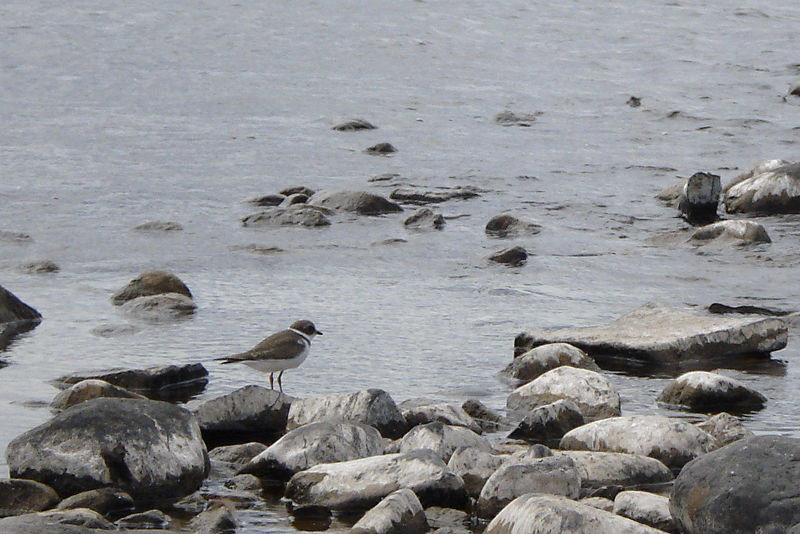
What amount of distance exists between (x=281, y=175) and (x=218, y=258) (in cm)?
371

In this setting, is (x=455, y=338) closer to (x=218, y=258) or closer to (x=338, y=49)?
(x=218, y=258)

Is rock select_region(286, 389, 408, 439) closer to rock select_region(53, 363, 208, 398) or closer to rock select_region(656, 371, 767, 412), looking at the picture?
rock select_region(53, 363, 208, 398)

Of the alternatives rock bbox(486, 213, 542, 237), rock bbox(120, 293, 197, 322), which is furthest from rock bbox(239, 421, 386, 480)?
rock bbox(486, 213, 542, 237)

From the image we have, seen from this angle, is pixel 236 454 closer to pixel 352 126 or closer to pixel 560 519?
pixel 560 519

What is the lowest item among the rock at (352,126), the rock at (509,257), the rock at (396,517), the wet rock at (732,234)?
the rock at (352,126)

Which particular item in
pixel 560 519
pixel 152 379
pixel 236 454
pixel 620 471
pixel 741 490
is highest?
pixel 741 490

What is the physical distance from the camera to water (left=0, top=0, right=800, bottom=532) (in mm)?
9156

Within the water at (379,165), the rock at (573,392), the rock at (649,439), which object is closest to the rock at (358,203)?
the water at (379,165)

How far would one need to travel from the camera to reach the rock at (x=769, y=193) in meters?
13.4

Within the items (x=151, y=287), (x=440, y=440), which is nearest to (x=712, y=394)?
(x=440, y=440)

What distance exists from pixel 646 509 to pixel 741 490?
48 centimetres

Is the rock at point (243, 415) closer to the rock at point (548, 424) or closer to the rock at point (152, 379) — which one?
the rock at point (152, 379)

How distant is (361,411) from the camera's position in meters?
7.27

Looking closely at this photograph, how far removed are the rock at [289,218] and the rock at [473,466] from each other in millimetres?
6525
